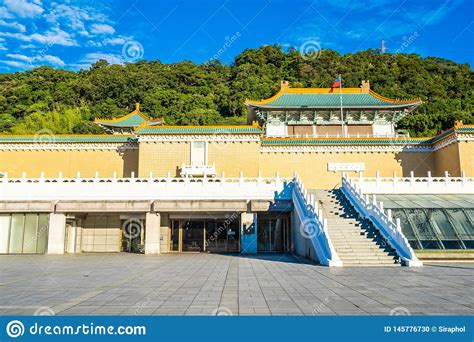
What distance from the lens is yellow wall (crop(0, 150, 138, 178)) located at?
29.3 meters

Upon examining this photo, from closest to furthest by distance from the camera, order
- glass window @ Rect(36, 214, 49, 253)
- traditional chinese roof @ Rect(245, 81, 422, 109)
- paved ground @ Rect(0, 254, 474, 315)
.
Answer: paved ground @ Rect(0, 254, 474, 315) → glass window @ Rect(36, 214, 49, 253) → traditional chinese roof @ Rect(245, 81, 422, 109)

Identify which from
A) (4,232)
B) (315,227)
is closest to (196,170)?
(315,227)

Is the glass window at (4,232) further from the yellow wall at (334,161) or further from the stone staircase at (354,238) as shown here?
the stone staircase at (354,238)

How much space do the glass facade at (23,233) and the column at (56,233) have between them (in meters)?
0.75

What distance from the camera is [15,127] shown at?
55.9 meters

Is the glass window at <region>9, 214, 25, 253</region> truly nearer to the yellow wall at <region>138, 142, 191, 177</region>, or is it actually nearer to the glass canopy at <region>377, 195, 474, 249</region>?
the yellow wall at <region>138, 142, 191, 177</region>

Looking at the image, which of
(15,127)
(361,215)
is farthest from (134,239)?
(15,127)

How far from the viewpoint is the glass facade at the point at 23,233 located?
74.8 ft

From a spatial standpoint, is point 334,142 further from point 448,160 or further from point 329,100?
point 329,100

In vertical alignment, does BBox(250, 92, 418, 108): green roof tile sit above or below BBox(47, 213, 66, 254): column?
above

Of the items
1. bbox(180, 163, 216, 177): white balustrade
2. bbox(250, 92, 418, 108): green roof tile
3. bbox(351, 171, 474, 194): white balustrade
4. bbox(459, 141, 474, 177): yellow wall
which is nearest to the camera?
bbox(351, 171, 474, 194): white balustrade

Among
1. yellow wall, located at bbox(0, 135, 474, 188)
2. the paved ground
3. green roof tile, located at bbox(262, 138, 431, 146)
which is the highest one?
green roof tile, located at bbox(262, 138, 431, 146)

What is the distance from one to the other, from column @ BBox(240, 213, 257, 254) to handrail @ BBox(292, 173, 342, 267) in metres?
2.88

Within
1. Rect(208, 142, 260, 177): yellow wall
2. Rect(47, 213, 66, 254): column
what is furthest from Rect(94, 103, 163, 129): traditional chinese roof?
Rect(47, 213, 66, 254): column
